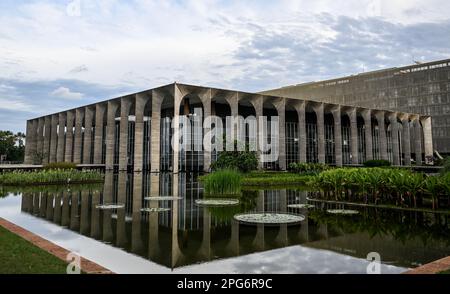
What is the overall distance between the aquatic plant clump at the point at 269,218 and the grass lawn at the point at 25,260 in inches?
230

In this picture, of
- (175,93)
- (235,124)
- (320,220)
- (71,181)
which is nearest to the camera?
(320,220)

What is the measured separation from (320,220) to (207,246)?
15.4 ft

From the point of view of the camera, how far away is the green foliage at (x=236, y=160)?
25312mm

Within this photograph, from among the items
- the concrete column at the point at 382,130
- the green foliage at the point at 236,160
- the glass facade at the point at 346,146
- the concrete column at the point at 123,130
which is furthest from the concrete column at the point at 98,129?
the concrete column at the point at 382,130

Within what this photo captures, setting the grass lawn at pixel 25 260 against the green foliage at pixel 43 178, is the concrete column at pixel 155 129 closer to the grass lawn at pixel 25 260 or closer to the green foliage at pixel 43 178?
the green foliage at pixel 43 178

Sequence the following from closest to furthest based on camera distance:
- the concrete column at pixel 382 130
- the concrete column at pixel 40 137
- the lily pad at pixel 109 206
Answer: the lily pad at pixel 109 206, the concrete column at pixel 382 130, the concrete column at pixel 40 137

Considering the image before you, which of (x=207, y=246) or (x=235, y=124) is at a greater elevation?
(x=235, y=124)

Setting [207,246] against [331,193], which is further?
[331,193]

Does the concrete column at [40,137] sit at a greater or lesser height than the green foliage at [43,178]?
greater

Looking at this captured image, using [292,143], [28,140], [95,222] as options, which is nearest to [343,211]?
[95,222]

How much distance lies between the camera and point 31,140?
73.2 meters
